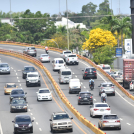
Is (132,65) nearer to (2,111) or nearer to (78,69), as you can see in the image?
(78,69)

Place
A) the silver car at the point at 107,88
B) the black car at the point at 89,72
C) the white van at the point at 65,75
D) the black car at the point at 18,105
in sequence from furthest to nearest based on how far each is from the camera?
the black car at the point at 89,72, the white van at the point at 65,75, the silver car at the point at 107,88, the black car at the point at 18,105

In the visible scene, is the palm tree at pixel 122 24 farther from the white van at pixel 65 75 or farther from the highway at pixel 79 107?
the white van at pixel 65 75

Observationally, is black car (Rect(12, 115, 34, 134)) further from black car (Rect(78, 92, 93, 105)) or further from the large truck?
the large truck

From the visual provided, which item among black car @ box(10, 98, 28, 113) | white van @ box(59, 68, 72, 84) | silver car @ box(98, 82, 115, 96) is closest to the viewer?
black car @ box(10, 98, 28, 113)

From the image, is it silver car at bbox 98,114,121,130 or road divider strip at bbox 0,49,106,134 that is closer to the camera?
silver car at bbox 98,114,121,130

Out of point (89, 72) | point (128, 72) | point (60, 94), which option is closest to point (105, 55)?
point (89, 72)

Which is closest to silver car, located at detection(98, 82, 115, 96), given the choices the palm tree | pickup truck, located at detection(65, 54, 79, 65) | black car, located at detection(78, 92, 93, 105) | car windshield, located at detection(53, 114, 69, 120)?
black car, located at detection(78, 92, 93, 105)

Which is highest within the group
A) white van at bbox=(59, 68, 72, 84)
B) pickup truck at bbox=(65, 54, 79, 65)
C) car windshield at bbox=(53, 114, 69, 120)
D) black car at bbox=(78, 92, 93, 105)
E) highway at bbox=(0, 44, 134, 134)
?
pickup truck at bbox=(65, 54, 79, 65)

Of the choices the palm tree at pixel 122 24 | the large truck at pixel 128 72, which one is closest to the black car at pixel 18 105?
the large truck at pixel 128 72

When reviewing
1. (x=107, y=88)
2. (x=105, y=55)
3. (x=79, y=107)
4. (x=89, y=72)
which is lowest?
(x=79, y=107)

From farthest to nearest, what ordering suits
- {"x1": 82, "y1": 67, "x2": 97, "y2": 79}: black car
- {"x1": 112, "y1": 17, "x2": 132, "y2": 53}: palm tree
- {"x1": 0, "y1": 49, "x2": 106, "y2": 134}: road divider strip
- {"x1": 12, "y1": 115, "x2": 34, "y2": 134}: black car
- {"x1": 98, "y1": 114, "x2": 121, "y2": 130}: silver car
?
{"x1": 112, "y1": 17, "x2": 132, "y2": 53}: palm tree < {"x1": 82, "y1": 67, "x2": 97, "y2": 79}: black car < {"x1": 0, "y1": 49, "x2": 106, "y2": 134}: road divider strip < {"x1": 98, "y1": 114, "x2": 121, "y2": 130}: silver car < {"x1": 12, "y1": 115, "x2": 34, "y2": 134}: black car

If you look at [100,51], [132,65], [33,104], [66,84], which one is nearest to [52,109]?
[33,104]

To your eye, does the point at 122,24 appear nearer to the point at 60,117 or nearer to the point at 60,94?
the point at 60,94

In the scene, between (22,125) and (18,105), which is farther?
(18,105)
